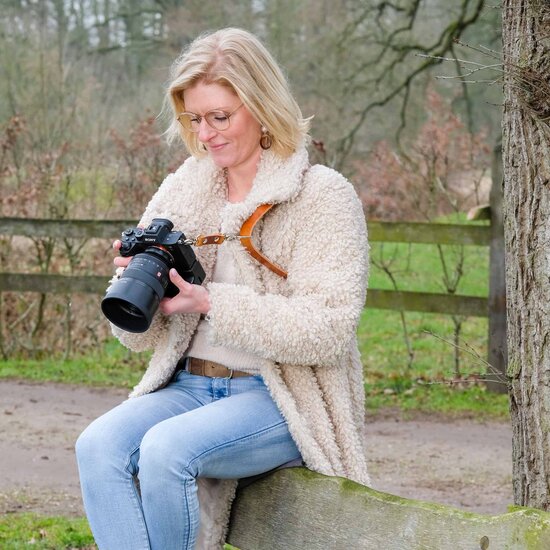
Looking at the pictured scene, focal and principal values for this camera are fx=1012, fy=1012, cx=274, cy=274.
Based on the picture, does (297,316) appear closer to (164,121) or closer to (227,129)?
(227,129)

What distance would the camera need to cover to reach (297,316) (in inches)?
104

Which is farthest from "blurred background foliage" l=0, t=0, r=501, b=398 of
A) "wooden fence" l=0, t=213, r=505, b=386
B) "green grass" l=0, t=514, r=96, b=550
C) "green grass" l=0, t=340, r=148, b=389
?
"green grass" l=0, t=514, r=96, b=550

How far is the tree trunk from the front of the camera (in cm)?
257

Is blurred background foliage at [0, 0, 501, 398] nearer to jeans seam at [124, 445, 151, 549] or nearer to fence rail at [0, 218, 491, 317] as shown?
fence rail at [0, 218, 491, 317]

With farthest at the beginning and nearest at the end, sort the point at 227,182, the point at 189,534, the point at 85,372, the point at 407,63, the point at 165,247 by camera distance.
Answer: the point at 407,63
the point at 85,372
the point at 227,182
the point at 165,247
the point at 189,534

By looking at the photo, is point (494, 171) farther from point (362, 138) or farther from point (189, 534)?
point (362, 138)

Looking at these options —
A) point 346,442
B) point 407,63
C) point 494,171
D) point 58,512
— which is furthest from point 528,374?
point 407,63

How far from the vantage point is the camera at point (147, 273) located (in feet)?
8.28

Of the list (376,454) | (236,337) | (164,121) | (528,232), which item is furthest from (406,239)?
(236,337)

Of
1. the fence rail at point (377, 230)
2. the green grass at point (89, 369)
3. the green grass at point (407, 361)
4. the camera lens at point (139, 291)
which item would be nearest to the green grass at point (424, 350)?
the green grass at point (407, 361)

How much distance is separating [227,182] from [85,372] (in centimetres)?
547

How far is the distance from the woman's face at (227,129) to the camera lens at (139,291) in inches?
16.1

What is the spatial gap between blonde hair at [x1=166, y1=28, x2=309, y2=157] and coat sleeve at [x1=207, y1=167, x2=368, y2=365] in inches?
8.1

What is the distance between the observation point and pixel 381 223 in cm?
752
